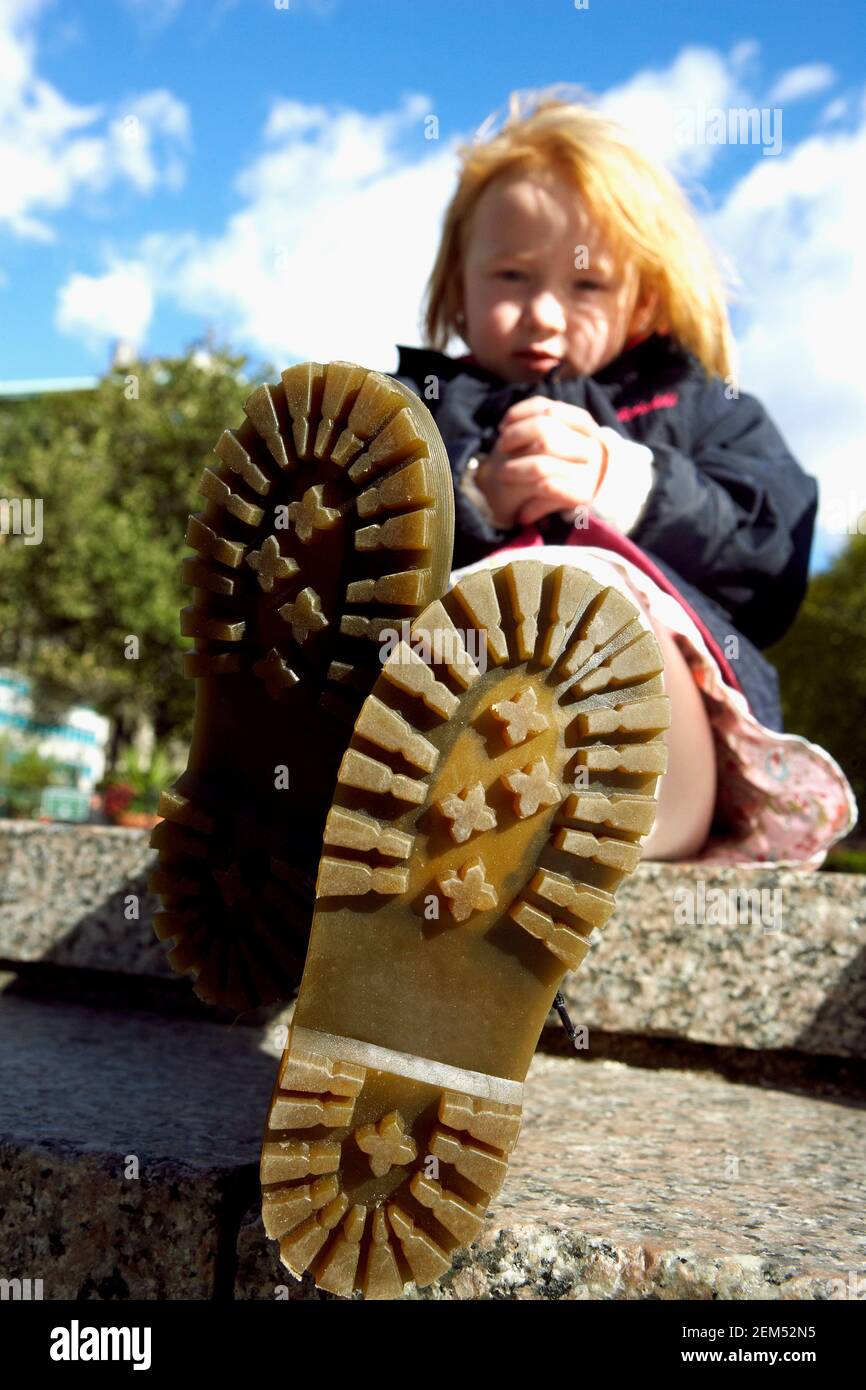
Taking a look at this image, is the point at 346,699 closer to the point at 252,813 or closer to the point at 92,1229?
the point at 252,813

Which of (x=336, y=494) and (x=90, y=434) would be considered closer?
(x=336, y=494)

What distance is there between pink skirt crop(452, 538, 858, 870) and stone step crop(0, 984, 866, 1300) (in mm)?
447

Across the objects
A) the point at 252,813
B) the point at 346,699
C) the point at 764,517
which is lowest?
the point at 252,813

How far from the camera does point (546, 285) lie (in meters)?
2.19

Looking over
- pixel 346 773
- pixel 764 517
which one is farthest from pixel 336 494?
pixel 764 517

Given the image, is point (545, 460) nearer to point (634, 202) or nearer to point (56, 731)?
point (634, 202)

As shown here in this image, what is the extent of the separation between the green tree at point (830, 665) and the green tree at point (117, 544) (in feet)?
36.3

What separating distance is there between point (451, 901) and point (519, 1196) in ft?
1.12

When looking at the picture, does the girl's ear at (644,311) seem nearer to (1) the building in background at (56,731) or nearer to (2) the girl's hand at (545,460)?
(2) the girl's hand at (545,460)

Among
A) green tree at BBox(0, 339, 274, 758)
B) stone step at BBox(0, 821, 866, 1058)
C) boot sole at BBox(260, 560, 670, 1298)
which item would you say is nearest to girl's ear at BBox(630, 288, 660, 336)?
stone step at BBox(0, 821, 866, 1058)
